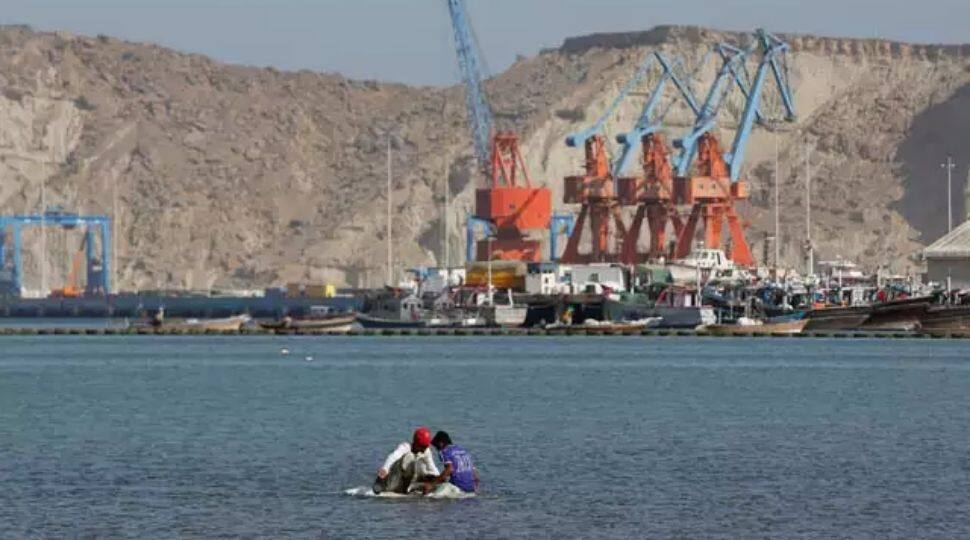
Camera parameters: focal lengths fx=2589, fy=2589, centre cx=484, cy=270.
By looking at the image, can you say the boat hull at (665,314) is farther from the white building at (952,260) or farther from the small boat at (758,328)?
the white building at (952,260)

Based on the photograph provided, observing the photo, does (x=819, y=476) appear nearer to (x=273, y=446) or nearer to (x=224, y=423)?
(x=273, y=446)

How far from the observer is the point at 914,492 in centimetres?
5144

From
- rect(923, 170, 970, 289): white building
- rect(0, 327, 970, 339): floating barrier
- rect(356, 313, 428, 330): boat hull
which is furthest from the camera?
rect(923, 170, 970, 289): white building

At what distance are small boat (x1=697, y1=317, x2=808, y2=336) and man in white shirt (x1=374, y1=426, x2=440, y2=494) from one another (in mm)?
108063

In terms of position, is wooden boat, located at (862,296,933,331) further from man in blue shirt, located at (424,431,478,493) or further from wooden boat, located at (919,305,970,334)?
man in blue shirt, located at (424,431,478,493)

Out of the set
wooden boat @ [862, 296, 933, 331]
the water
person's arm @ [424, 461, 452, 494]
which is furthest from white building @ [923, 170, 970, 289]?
person's arm @ [424, 461, 452, 494]

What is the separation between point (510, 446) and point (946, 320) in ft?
311

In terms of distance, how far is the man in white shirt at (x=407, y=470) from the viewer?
50.0 metres

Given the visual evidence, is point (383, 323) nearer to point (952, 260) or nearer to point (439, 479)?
point (952, 260)

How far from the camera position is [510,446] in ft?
206

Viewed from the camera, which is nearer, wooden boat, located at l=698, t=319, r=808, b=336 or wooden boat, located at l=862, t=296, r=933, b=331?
wooden boat, located at l=862, t=296, r=933, b=331

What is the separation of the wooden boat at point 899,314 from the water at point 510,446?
3903 centimetres

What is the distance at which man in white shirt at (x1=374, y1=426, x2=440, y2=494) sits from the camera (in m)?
50.0

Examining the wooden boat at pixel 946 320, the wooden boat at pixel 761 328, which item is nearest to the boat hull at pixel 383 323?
the wooden boat at pixel 761 328
